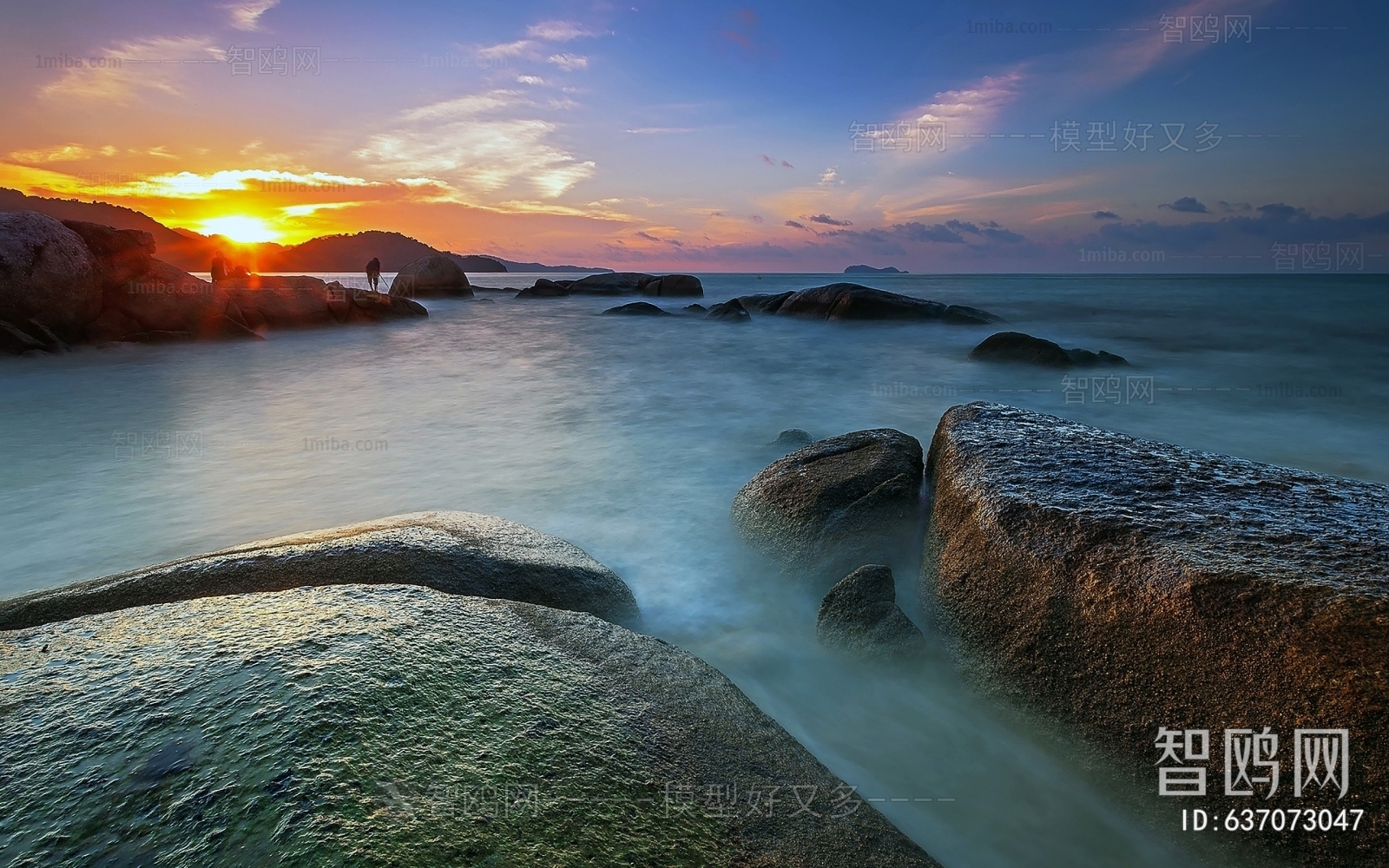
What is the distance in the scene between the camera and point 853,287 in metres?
20.1

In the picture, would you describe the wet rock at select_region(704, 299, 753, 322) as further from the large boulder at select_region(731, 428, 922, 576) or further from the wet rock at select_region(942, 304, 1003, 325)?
the large boulder at select_region(731, 428, 922, 576)

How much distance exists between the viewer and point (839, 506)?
3.80 m

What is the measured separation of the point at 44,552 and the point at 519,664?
4336 mm

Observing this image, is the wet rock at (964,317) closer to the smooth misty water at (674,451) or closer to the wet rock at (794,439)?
the smooth misty water at (674,451)

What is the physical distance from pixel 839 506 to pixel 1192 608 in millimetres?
1931

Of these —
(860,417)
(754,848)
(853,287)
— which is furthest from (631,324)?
(754,848)

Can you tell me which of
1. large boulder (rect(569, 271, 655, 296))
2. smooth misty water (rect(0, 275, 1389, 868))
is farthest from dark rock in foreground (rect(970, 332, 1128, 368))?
large boulder (rect(569, 271, 655, 296))

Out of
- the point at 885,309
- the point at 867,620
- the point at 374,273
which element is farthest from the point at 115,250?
the point at 885,309

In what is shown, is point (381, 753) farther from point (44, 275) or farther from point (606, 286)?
point (606, 286)

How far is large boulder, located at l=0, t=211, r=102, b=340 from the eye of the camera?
11.4 meters

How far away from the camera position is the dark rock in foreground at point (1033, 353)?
11484mm

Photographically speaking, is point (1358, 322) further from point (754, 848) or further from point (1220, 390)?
point (754, 848)

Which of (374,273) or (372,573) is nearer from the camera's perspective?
(372,573)

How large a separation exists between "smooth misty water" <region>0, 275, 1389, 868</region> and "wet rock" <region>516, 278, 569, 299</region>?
17621 mm
